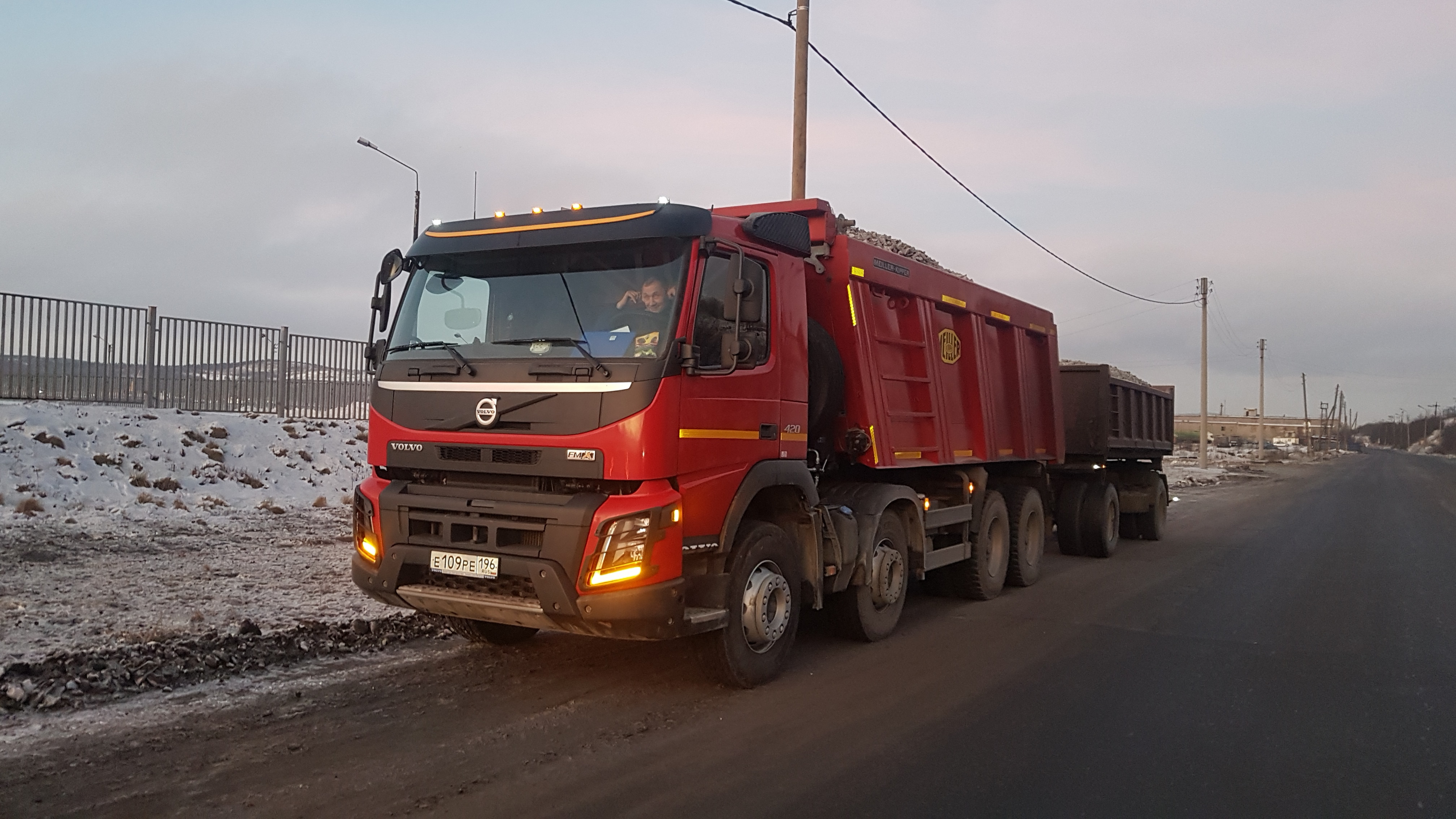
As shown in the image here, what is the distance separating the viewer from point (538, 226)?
5.64m

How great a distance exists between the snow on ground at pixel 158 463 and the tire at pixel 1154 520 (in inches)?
494

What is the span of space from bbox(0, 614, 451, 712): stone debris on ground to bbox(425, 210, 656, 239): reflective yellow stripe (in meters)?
2.93

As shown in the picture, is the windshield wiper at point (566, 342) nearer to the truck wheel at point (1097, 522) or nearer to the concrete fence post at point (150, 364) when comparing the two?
the truck wheel at point (1097, 522)

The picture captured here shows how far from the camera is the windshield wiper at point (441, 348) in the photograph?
17.9ft

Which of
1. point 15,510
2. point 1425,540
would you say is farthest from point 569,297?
point 1425,540

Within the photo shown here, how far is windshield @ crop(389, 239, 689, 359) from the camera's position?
17.3 ft

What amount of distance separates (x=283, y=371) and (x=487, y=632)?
13.4 meters

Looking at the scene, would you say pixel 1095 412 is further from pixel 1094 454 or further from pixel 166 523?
pixel 166 523

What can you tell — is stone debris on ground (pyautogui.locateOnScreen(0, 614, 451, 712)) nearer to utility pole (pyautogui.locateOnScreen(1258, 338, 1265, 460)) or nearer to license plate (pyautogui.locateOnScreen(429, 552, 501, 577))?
license plate (pyautogui.locateOnScreen(429, 552, 501, 577))

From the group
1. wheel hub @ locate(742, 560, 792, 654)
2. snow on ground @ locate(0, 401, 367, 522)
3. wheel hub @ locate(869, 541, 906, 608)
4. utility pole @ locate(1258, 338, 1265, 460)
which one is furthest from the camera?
utility pole @ locate(1258, 338, 1265, 460)

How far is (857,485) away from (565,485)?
9.18ft

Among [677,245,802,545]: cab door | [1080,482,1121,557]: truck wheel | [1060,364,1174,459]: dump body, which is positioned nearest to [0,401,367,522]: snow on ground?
[677,245,802,545]: cab door

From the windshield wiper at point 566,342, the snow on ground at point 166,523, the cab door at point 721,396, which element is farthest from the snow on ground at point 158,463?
the cab door at point 721,396

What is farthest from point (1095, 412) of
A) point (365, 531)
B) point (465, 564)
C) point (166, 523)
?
point (166, 523)
